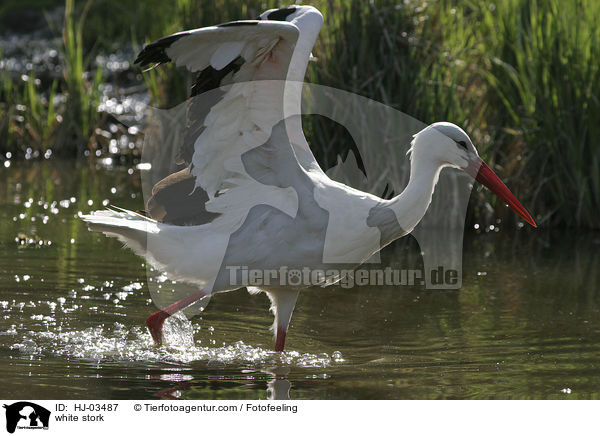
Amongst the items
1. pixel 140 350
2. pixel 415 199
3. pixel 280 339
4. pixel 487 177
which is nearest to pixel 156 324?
pixel 140 350

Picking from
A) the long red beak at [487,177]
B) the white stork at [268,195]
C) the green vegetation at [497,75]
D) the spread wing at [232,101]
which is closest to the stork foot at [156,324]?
the white stork at [268,195]

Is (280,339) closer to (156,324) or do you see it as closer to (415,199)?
(156,324)

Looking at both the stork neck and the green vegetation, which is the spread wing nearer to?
the stork neck

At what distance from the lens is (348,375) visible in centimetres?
503

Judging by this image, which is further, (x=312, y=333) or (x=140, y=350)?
(x=312, y=333)

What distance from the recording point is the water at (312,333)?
15.9ft

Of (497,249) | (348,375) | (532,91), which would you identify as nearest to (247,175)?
(348,375)

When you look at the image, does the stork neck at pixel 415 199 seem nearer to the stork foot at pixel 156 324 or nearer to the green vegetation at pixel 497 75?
the stork foot at pixel 156 324

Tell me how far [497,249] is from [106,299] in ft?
11.9

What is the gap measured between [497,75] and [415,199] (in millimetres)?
4397

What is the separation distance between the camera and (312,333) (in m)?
6.01

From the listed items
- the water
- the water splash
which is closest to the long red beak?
the water
